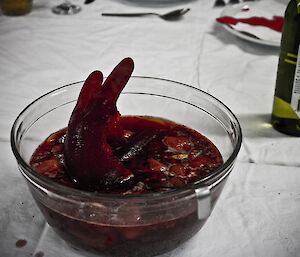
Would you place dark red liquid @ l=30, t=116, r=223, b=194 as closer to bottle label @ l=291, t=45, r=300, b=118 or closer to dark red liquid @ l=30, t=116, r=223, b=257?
dark red liquid @ l=30, t=116, r=223, b=257

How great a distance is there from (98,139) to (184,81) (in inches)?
19.4

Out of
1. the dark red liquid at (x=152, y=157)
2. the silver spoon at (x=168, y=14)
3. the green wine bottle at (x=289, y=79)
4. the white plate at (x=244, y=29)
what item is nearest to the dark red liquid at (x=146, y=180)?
the dark red liquid at (x=152, y=157)

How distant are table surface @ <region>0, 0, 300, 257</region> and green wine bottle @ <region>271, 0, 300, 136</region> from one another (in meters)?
0.02

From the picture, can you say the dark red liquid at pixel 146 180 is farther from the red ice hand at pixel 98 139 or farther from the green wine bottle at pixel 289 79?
the green wine bottle at pixel 289 79

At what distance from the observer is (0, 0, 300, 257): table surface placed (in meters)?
0.66

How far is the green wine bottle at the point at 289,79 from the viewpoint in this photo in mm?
809

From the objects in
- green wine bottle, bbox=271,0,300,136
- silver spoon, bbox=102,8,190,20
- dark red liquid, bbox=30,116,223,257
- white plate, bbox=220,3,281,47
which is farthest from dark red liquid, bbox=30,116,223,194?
silver spoon, bbox=102,8,190,20

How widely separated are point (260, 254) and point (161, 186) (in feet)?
0.52

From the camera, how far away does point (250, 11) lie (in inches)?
52.8

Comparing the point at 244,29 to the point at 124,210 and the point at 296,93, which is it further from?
the point at 124,210

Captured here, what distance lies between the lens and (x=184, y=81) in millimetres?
1053

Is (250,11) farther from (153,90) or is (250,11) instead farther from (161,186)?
(161,186)

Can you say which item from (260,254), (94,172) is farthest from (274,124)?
(94,172)

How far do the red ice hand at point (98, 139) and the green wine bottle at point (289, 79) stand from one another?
1.13 feet
